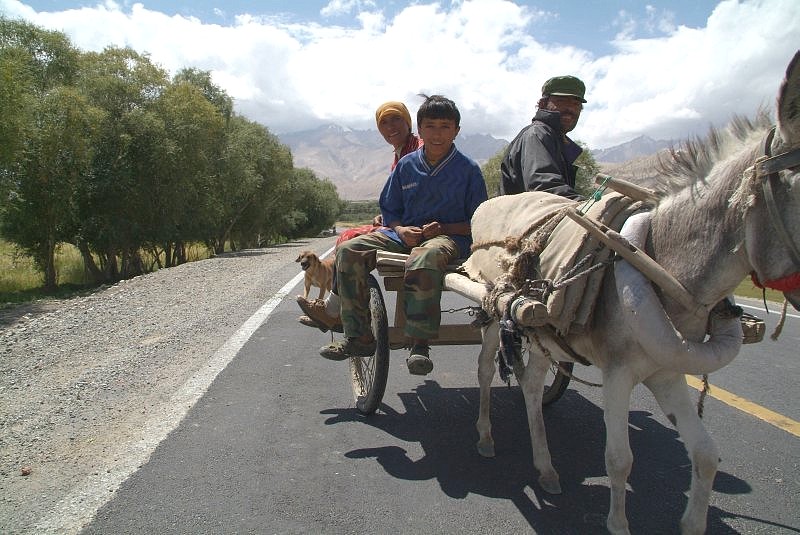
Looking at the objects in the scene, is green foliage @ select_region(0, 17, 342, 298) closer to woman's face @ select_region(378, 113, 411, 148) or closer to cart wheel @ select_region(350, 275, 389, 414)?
woman's face @ select_region(378, 113, 411, 148)

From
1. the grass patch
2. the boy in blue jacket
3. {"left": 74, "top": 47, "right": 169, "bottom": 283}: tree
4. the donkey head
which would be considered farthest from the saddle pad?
{"left": 74, "top": 47, "right": 169, "bottom": 283}: tree

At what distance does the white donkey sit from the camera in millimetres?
2262

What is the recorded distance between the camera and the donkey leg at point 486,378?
13.6ft

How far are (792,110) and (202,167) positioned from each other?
102ft

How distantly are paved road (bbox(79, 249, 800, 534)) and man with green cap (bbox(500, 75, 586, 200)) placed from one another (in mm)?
1874

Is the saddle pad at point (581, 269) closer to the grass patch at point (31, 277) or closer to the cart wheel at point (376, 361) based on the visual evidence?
the cart wheel at point (376, 361)

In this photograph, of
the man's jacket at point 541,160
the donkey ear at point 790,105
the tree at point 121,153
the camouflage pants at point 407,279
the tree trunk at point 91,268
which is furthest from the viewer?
the tree trunk at point 91,268

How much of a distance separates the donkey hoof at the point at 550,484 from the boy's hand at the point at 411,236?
6.61 feet

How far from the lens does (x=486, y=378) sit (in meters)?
4.38

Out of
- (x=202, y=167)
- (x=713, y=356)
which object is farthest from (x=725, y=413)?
(x=202, y=167)

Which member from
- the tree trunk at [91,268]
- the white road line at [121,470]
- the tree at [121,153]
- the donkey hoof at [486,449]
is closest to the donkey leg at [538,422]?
the donkey hoof at [486,449]

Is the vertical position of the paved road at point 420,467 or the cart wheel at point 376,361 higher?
the cart wheel at point 376,361

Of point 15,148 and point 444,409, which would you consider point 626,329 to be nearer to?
point 444,409

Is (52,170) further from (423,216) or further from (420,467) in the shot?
(420,467)
